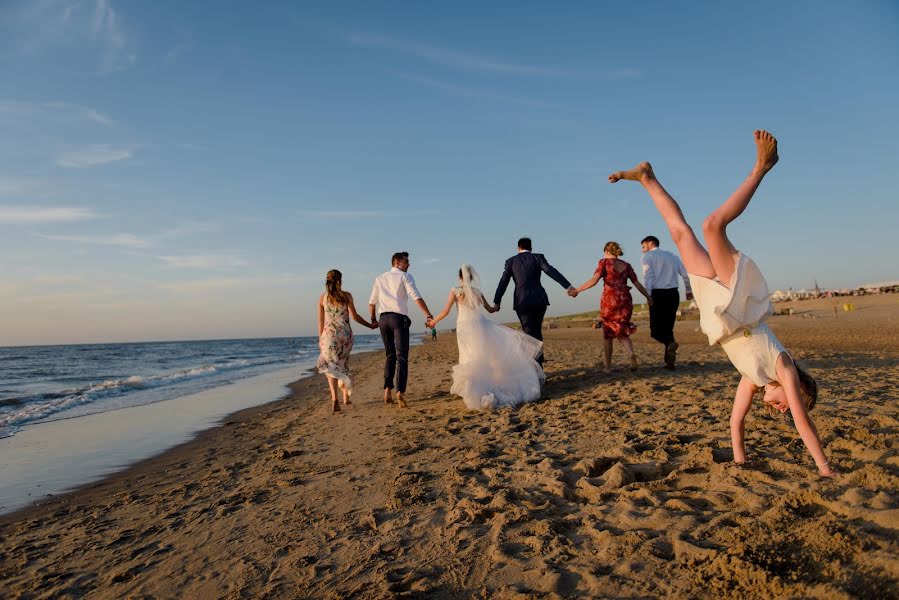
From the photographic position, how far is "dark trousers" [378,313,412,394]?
766cm

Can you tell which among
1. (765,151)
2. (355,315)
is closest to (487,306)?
(355,315)

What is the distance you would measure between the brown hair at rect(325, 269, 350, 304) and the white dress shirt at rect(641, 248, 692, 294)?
15.9 ft

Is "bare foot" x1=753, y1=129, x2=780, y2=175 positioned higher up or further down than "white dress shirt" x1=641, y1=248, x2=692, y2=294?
higher up

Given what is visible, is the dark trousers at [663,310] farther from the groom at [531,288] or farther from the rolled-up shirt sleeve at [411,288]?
the rolled-up shirt sleeve at [411,288]

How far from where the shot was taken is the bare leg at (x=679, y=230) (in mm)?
3084

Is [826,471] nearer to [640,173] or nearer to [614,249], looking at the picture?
[640,173]

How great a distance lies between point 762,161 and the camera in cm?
292

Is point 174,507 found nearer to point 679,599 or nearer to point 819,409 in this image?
point 679,599

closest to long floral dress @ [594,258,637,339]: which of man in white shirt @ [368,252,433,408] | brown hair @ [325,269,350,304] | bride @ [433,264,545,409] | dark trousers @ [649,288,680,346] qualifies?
dark trousers @ [649,288,680,346]

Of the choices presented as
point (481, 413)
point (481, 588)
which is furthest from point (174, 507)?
point (481, 413)

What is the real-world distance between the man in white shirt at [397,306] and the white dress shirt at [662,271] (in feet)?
11.6

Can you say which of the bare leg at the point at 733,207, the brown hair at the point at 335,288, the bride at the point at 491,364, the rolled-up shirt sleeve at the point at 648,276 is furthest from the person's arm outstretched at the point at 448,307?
the bare leg at the point at 733,207

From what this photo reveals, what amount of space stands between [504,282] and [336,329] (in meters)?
2.78

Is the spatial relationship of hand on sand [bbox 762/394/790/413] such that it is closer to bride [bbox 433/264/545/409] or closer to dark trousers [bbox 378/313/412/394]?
bride [bbox 433/264/545/409]
